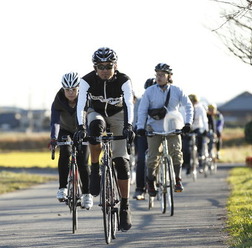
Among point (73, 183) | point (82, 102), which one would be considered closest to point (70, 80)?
point (73, 183)

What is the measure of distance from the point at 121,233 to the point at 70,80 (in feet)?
6.32

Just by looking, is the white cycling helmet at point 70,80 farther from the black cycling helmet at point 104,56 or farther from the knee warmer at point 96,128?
the knee warmer at point 96,128

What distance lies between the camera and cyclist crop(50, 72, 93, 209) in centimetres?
1085

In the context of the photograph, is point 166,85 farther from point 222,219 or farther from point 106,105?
point 106,105

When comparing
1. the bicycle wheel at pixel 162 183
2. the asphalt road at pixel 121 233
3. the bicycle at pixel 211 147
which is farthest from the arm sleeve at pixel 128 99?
the bicycle at pixel 211 147

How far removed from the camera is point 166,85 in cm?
1263

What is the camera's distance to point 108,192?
9430 mm

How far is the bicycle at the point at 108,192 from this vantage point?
365 inches

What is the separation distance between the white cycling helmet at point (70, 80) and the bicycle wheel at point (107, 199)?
5.69 ft

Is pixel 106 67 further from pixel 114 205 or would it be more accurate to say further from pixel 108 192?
pixel 114 205

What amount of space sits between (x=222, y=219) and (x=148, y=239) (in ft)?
7.12

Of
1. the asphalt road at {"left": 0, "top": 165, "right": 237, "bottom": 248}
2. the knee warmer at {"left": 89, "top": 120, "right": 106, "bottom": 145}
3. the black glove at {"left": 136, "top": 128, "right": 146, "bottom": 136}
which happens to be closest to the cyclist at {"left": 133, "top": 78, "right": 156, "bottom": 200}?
the asphalt road at {"left": 0, "top": 165, "right": 237, "bottom": 248}

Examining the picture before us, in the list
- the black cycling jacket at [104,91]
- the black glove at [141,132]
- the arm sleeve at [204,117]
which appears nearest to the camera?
the black cycling jacket at [104,91]

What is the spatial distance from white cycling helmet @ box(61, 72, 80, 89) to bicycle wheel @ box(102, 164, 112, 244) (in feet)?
5.69
